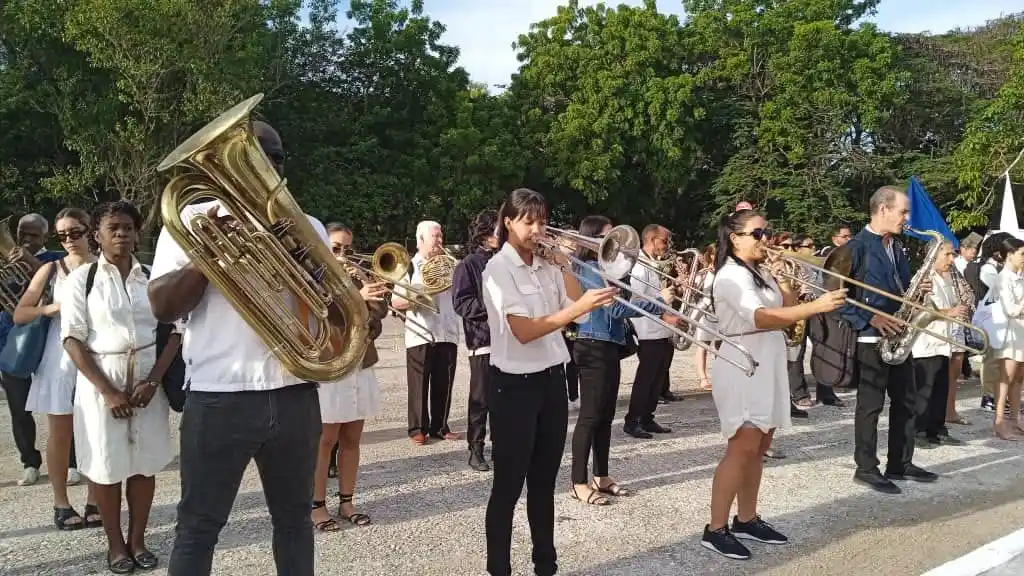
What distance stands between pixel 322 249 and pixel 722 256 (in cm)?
253

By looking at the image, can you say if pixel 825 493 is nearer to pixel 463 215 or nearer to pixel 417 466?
pixel 417 466

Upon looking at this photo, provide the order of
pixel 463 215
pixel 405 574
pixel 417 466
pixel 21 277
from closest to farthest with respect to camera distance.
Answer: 1. pixel 405 574
2. pixel 21 277
3. pixel 417 466
4. pixel 463 215

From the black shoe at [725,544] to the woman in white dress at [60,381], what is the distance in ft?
12.2

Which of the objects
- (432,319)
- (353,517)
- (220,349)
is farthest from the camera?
(432,319)

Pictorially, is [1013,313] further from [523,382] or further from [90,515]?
[90,515]

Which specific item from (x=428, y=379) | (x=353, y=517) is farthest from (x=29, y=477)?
(x=428, y=379)

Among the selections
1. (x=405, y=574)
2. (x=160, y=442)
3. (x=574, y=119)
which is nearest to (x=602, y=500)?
(x=405, y=574)

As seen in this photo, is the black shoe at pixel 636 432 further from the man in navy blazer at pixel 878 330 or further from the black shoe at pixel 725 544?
the black shoe at pixel 725 544

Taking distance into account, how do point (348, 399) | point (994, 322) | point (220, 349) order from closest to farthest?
point (220, 349) < point (348, 399) < point (994, 322)

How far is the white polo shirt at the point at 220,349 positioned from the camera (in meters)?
2.62

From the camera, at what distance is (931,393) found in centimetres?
657

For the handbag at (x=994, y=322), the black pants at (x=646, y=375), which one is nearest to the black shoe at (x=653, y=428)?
the black pants at (x=646, y=375)

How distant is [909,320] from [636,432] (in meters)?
2.67

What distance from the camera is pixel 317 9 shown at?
27.9 metres
